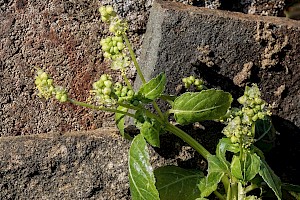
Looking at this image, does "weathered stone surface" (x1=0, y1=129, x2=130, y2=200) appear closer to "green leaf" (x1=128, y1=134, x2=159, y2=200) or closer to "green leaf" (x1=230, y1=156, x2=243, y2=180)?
"green leaf" (x1=128, y1=134, x2=159, y2=200)

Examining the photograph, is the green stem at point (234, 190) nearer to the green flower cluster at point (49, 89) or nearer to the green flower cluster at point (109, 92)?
the green flower cluster at point (109, 92)

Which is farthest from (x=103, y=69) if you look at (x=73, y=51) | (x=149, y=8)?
(x=149, y=8)

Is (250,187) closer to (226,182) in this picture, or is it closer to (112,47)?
(226,182)

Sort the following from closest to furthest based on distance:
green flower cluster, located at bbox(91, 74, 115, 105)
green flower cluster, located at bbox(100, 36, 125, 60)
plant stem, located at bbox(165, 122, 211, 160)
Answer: green flower cluster, located at bbox(91, 74, 115, 105)
green flower cluster, located at bbox(100, 36, 125, 60)
plant stem, located at bbox(165, 122, 211, 160)

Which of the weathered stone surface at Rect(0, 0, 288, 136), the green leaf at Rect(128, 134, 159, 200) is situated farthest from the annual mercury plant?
the weathered stone surface at Rect(0, 0, 288, 136)

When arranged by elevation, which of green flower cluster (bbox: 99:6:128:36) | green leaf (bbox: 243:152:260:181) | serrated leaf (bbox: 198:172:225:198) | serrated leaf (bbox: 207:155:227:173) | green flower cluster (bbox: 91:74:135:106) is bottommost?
serrated leaf (bbox: 198:172:225:198)

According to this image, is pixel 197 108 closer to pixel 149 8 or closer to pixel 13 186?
pixel 149 8
